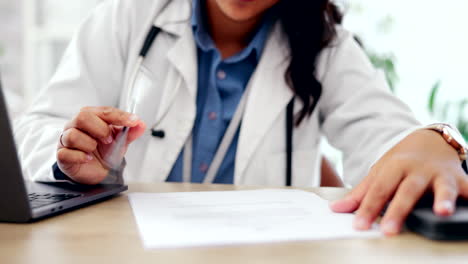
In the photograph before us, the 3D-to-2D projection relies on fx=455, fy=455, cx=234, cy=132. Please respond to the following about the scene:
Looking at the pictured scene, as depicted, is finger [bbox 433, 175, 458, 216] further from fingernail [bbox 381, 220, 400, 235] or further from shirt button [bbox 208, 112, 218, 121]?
shirt button [bbox 208, 112, 218, 121]

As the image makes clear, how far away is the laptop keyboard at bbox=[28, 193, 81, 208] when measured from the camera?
53 centimetres

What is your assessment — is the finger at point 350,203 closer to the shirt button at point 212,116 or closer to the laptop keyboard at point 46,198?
the laptop keyboard at point 46,198

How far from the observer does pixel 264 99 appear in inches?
40.9

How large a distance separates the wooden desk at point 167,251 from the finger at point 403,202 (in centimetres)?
2

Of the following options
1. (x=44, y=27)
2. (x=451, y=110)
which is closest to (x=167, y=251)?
(x=451, y=110)

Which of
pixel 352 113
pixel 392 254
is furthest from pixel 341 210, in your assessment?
pixel 352 113

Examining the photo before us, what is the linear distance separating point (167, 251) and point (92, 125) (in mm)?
287

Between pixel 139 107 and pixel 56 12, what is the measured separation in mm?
1979

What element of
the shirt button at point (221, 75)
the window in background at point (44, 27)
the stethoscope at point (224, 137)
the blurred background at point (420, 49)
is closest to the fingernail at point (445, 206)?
the stethoscope at point (224, 137)

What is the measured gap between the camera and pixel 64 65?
1079mm

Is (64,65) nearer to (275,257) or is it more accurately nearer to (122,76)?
(122,76)

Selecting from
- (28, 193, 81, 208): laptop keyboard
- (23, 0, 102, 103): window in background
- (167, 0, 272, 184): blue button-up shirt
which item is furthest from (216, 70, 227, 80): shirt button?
(23, 0, 102, 103): window in background

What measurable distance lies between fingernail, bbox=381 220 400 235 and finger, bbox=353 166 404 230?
0.06 ft

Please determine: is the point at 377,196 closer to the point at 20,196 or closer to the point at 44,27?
the point at 20,196
